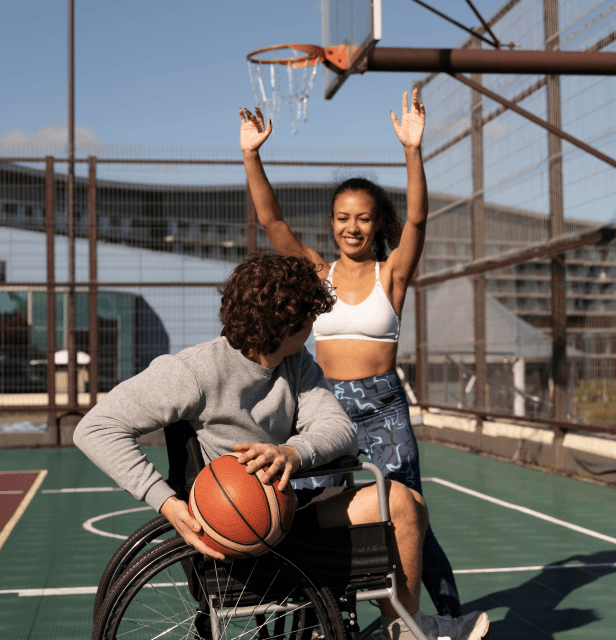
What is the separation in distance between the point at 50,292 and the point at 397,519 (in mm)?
9877

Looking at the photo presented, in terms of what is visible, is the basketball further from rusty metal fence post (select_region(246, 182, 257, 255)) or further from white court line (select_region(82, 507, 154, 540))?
rusty metal fence post (select_region(246, 182, 257, 255))

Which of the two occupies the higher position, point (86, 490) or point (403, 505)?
point (403, 505)

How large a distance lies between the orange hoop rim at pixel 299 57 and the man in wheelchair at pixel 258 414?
4762mm

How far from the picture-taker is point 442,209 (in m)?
11.2

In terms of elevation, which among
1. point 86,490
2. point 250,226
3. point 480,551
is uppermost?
point 250,226

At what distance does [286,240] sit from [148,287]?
854 cm

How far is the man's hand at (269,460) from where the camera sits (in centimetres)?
195

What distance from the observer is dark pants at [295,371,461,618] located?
280 centimetres

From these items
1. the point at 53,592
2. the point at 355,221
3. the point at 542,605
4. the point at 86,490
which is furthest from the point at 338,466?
the point at 86,490

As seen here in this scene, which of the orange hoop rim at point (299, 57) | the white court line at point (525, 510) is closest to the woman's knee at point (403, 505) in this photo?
the white court line at point (525, 510)

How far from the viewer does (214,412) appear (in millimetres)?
2150

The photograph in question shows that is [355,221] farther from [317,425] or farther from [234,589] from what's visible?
[234,589]

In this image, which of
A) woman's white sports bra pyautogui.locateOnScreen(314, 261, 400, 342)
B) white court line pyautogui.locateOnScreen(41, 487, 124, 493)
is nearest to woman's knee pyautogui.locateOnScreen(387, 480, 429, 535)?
woman's white sports bra pyautogui.locateOnScreen(314, 261, 400, 342)

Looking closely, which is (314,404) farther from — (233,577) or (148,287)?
(148,287)
